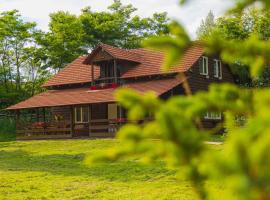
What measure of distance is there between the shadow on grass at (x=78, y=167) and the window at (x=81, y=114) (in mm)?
12287

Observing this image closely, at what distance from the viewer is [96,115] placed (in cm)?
3569

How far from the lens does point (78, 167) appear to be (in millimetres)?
18359

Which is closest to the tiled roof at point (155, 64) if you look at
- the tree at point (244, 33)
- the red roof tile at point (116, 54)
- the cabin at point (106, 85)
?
the cabin at point (106, 85)

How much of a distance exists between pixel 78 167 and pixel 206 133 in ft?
54.7

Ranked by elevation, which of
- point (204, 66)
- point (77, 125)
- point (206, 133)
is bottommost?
point (77, 125)

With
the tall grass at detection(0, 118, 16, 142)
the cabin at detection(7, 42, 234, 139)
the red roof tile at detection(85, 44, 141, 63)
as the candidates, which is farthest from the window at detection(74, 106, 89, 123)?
the tall grass at detection(0, 118, 16, 142)

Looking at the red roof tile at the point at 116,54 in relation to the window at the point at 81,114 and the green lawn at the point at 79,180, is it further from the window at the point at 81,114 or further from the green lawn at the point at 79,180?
the green lawn at the point at 79,180

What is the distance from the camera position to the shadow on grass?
1550 centimetres

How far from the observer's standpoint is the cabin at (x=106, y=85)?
104 feet

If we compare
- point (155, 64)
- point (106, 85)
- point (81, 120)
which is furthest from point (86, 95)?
point (155, 64)

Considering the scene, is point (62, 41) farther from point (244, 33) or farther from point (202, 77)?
point (202, 77)

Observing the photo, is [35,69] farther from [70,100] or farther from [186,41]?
[186,41]

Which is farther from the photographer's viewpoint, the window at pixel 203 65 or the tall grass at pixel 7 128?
the tall grass at pixel 7 128

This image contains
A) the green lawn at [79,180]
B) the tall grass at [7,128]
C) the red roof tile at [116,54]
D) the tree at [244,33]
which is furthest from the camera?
the tree at [244,33]
